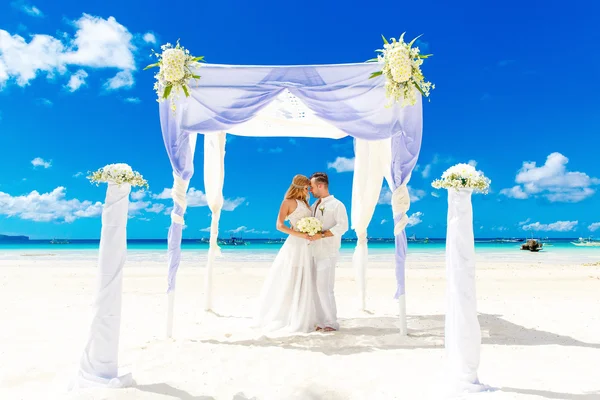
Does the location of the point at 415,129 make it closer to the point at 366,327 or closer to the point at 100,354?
the point at 366,327

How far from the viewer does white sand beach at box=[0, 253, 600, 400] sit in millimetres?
3684

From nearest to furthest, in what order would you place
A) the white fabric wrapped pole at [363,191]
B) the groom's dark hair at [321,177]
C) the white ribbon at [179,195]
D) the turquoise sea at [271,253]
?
1. the white ribbon at [179,195]
2. the groom's dark hair at [321,177]
3. the white fabric wrapped pole at [363,191]
4. the turquoise sea at [271,253]

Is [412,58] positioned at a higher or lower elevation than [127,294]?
higher

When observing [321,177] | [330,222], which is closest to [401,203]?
[330,222]

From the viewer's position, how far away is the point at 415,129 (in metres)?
5.52

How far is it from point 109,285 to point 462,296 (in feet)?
9.40

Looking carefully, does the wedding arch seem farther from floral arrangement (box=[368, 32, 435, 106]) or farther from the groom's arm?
the groom's arm

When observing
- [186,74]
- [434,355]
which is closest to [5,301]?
[186,74]

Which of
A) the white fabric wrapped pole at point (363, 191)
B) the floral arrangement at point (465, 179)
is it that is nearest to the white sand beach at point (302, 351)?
the white fabric wrapped pole at point (363, 191)

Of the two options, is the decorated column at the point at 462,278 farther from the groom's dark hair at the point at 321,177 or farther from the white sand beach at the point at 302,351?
the groom's dark hair at the point at 321,177

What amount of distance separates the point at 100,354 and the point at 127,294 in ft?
20.7

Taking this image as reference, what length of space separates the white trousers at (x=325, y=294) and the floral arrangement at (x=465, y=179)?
2.57 m

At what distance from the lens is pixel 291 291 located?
19.5 feet

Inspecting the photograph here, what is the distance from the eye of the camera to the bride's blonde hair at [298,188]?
19.3 feet
